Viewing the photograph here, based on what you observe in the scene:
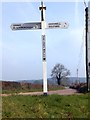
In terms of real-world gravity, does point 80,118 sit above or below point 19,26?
below

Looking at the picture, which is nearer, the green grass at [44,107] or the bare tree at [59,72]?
the green grass at [44,107]

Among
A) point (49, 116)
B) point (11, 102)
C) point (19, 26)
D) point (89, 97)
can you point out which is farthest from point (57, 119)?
point (19, 26)

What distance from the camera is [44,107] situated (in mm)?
11703

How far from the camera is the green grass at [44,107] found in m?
10.8

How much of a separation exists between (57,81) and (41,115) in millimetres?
34880

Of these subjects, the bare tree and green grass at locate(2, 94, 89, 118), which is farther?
the bare tree

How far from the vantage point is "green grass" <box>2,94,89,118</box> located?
1076cm

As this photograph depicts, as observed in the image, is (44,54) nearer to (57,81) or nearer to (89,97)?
(89,97)

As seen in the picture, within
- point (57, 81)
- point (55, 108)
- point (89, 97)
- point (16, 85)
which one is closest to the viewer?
point (55, 108)

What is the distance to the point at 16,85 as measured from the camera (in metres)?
28.9

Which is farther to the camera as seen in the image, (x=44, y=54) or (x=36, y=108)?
(x=44, y=54)

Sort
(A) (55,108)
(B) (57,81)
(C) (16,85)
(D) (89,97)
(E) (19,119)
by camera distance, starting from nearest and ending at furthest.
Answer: (E) (19,119), (A) (55,108), (D) (89,97), (C) (16,85), (B) (57,81)

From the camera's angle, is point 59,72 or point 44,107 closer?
point 44,107

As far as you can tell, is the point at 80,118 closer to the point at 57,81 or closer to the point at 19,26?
the point at 19,26
